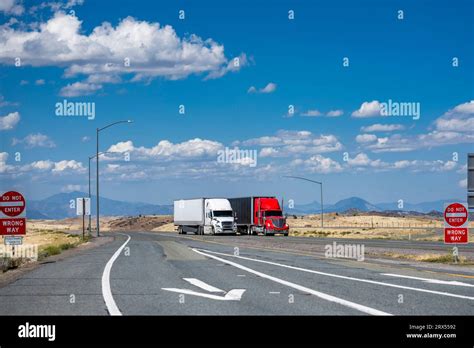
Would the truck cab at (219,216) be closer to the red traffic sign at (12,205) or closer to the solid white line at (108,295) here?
the red traffic sign at (12,205)

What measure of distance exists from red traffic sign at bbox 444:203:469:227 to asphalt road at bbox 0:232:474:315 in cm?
216

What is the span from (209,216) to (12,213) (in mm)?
47916

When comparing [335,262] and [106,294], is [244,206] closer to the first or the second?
[335,262]

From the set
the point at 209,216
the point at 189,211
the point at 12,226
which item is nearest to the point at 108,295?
the point at 12,226

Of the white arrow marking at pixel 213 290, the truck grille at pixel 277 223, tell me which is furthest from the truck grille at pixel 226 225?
the white arrow marking at pixel 213 290

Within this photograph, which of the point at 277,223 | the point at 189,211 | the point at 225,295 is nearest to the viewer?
the point at 225,295

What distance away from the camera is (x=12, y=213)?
72.0 ft

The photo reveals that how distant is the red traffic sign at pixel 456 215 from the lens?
76.0 ft

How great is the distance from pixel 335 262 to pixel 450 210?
16.5 feet

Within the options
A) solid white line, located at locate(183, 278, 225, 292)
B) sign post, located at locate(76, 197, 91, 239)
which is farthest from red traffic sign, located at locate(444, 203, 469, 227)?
sign post, located at locate(76, 197, 91, 239)

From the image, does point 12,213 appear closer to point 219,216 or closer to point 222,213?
point 219,216

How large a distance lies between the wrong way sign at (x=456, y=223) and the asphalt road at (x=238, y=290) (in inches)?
74.4

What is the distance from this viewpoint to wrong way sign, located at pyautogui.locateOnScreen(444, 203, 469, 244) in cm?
2309

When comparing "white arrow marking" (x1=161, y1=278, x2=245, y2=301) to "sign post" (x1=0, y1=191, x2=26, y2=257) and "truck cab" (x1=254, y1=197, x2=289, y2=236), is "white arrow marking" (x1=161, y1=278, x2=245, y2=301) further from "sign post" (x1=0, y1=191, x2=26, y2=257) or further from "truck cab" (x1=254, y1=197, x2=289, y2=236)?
"truck cab" (x1=254, y1=197, x2=289, y2=236)
